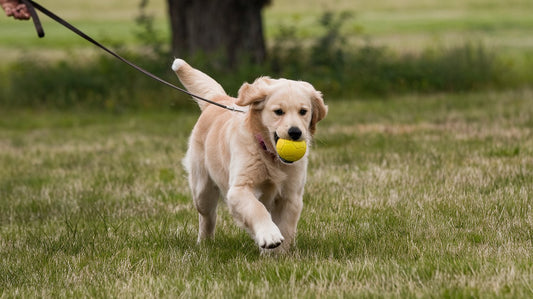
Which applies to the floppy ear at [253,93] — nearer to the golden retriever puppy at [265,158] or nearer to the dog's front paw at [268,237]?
the golden retriever puppy at [265,158]

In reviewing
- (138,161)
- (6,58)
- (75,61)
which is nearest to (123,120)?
(75,61)

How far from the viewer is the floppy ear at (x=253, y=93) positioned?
4527 millimetres

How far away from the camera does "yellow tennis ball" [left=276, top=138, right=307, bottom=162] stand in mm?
4266

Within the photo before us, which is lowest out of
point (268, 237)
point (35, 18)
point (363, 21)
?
point (363, 21)

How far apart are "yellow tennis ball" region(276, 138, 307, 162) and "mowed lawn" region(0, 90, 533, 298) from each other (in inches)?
21.8

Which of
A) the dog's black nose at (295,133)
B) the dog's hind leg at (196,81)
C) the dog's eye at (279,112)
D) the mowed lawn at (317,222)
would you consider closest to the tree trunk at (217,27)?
the mowed lawn at (317,222)

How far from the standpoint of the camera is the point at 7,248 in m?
4.97

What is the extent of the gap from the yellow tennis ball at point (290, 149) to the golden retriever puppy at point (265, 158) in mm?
31

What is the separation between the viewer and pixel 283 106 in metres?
4.42

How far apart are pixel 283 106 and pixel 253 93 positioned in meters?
0.22

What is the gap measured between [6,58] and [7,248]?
22.9 metres

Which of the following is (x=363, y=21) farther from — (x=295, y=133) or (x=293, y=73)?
(x=295, y=133)

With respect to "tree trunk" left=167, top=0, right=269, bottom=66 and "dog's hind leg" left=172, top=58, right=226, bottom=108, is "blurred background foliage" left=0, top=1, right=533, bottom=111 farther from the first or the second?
"dog's hind leg" left=172, top=58, right=226, bottom=108

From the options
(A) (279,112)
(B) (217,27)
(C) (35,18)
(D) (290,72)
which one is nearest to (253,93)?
(A) (279,112)
